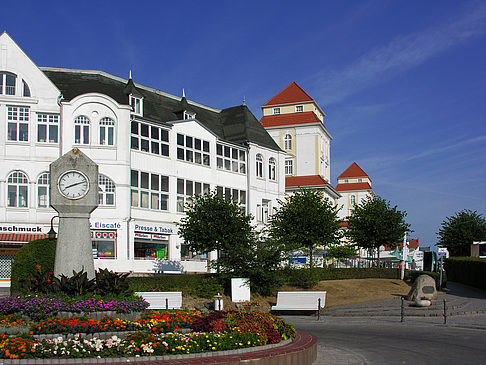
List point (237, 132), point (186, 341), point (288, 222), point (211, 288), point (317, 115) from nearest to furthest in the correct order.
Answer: point (186, 341), point (211, 288), point (288, 222), point (237, 132), point (317, 115)

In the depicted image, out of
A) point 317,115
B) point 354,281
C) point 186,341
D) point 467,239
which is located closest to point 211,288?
point 354,281

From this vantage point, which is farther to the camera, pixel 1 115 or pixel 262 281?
pixel 1 115

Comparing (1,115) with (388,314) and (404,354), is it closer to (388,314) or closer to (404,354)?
(388,314)

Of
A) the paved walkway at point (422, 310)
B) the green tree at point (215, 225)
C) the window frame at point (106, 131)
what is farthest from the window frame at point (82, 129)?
the paved walkway at point (422, 310)

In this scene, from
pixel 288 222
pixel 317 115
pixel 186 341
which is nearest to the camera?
pixel 186 341

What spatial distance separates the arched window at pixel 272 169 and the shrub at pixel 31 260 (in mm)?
38516

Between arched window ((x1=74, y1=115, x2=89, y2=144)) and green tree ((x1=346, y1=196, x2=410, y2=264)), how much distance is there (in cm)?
2358

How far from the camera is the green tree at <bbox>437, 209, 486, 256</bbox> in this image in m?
69.9

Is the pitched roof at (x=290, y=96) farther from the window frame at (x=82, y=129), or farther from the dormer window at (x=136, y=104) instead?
the window frame at (x=82, y=129)

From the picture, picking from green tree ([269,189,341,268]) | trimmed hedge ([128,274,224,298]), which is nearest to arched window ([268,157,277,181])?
green tree ([269,189,341,268])

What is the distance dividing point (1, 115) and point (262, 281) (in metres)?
21.8

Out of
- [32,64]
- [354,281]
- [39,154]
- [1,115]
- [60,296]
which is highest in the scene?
[32,64]

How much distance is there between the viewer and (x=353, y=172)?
124750mm

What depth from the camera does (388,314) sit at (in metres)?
25.2
